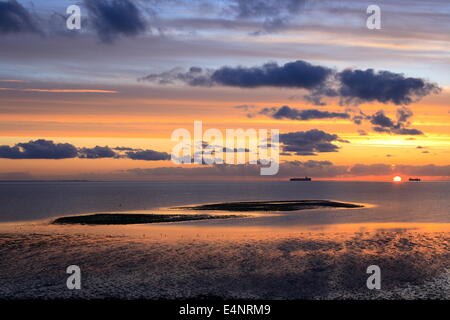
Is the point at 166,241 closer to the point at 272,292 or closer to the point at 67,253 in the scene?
the point at 67,253

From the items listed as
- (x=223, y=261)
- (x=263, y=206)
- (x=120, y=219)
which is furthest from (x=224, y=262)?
(x=263, y=206)

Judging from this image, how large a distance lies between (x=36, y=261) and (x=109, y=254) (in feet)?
21.8

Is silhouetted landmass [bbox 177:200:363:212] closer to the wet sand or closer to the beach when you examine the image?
the beach

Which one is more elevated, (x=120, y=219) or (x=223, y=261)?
(x=223, y=261)

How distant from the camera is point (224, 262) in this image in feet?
125

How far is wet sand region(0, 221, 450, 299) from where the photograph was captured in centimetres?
2905

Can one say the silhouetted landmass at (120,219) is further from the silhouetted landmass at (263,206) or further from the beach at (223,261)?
the silhouetted landmass at (263,206)

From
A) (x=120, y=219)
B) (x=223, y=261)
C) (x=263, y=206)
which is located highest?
(x=223, y=261)

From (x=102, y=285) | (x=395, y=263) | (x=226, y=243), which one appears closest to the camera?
(x=102, y=285)

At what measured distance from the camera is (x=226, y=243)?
158ft

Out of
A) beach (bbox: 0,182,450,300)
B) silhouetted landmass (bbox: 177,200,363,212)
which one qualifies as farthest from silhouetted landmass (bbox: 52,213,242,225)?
silhouetted landmass (bbox: 177,200,363,212)

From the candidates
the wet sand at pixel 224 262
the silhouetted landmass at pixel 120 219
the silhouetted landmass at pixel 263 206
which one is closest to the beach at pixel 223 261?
the wet sand at pixel 224 262

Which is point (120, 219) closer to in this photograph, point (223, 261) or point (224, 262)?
point (223, 261)
